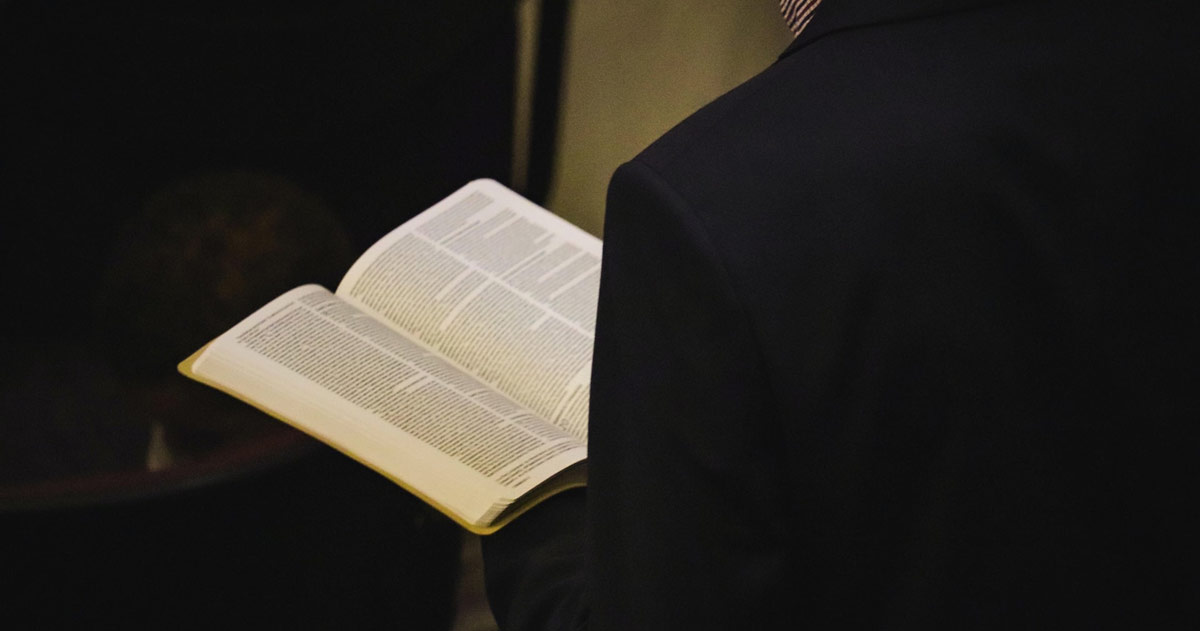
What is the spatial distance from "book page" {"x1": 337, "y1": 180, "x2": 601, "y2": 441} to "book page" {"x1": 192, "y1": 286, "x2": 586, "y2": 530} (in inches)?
1.0

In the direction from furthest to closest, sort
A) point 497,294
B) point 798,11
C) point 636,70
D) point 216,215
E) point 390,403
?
point 216,215
point 636,70
point 497,294
point 390,403
point 798,11

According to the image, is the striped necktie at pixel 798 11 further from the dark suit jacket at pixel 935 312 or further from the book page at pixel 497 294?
the book page at pixel 497 294

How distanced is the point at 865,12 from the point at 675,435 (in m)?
0.17

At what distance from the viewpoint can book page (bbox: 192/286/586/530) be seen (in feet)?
2.40

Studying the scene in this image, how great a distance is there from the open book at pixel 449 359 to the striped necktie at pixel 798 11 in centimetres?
35

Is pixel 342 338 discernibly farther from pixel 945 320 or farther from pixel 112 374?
pixel 112 374

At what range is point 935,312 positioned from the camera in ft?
1.25

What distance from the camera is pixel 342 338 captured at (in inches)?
33.2

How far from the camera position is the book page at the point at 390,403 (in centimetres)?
73

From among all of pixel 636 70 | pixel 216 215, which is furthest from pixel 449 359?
pixel 216 215

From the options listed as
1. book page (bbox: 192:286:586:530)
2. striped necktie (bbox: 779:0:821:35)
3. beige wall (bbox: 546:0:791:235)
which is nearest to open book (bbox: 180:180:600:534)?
book page (bbox: 192:286:586:530)

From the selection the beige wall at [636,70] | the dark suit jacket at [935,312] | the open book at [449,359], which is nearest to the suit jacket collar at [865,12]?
the dark suit jacket at [935,312]

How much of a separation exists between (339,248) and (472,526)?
26.0 inches

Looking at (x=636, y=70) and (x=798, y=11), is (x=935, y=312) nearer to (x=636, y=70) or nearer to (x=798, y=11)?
(x=798, y=11)
